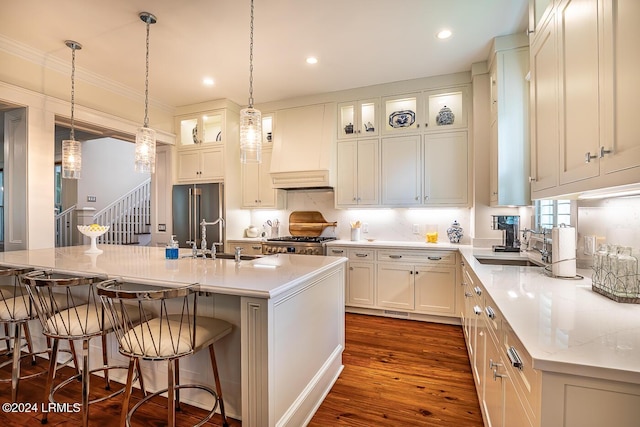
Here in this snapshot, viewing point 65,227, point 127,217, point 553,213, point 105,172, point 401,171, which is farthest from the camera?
point 105,172

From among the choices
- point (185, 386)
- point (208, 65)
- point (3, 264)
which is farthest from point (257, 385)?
point (208, 65)

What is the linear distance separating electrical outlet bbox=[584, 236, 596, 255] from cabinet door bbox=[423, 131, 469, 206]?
70.2 inches

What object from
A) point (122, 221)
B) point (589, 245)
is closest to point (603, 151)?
point (589, 245)

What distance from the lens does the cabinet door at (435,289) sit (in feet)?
11.8

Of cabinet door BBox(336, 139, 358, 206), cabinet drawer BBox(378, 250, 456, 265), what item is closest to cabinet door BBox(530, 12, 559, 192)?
cabinet drawer BBox(378, 250, 456, 265)

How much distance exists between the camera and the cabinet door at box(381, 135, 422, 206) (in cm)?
400

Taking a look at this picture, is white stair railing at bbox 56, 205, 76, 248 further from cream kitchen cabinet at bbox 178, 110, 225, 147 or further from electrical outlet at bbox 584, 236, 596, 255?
electrical outlet at bbox 584, 236, 596, 255

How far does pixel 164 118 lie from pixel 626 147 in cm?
528

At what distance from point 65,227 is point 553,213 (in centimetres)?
804

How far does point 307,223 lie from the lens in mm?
4797

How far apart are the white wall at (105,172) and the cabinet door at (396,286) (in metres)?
6.47

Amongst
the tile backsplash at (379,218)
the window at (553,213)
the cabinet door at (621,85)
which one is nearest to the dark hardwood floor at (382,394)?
the window at (553,213)

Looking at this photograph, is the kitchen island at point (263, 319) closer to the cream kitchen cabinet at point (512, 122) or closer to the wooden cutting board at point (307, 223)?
the cream kitchen cabinet at point (512, 122)

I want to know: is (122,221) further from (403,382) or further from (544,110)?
(544,110)
